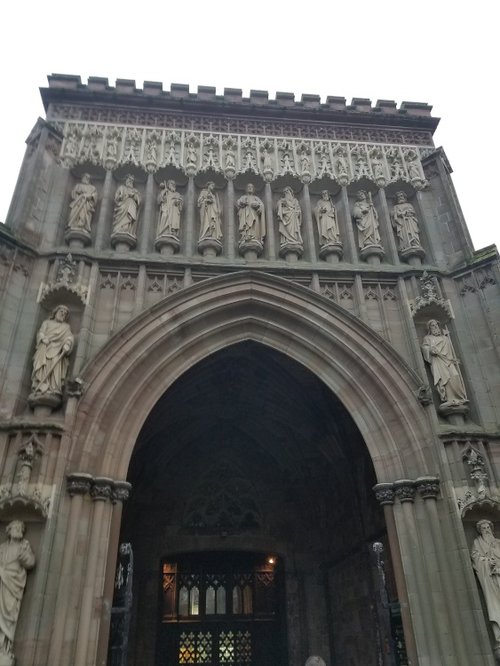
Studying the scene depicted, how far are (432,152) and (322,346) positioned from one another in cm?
584

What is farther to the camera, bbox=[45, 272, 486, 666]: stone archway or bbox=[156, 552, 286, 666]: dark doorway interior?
bbox=[156, 552, 286, 666]: dark doorway interior

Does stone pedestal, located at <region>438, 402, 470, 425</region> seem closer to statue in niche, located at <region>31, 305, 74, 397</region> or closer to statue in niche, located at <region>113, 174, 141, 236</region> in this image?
statue in niche, located at <region>31, 305, 74, 397</region>

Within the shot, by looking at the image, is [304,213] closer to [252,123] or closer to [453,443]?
[252,123]

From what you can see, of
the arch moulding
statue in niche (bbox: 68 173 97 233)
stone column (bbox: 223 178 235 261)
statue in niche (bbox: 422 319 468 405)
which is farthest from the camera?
stone column (bbox: 223 178 235 261)

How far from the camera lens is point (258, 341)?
35.1 feet

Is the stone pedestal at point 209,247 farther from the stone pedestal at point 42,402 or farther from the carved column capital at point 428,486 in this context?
the carved column capital at point 428,486

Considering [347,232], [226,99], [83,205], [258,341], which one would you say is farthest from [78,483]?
[226,99]

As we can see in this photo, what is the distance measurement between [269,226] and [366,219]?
2123 mm

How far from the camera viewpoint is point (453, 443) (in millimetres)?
9227

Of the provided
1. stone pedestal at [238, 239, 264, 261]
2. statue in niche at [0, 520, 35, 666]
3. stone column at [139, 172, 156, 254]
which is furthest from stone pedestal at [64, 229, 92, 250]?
statue in niche at [0, 520, 35, 666]

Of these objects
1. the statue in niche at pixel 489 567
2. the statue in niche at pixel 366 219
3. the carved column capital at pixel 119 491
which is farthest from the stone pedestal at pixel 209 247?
the statue in niche at pixel 489 567

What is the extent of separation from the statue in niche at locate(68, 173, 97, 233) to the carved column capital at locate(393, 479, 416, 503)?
7433mm

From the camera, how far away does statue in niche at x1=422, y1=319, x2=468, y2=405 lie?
9.66m

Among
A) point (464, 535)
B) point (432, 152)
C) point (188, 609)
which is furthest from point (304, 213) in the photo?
point (188, 609)
